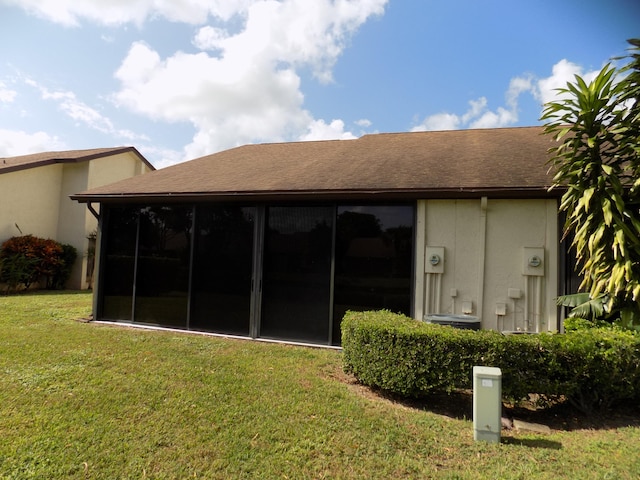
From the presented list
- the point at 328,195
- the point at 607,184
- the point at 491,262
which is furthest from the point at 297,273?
the point at 607,184

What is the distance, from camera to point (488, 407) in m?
3.50

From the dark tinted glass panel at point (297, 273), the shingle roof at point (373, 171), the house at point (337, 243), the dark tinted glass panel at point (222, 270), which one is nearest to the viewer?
the house at point (337, 243)

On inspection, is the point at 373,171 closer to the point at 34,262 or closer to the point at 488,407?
the point at 488,407

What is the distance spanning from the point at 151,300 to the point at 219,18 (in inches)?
267

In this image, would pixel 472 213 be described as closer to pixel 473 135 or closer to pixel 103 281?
pixel 473 135

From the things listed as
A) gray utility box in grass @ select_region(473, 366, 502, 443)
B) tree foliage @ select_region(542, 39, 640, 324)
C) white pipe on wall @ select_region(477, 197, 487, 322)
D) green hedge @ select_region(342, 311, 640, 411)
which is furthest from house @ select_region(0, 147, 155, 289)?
tree foliage @ select_region(542, 39, 640, 324)

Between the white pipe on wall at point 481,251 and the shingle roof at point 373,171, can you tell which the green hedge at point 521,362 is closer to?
the white pipe on wall at point 481,251

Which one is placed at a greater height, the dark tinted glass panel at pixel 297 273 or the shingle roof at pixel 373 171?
the shingle roof at pixel 373 171

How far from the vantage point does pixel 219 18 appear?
8.42 m

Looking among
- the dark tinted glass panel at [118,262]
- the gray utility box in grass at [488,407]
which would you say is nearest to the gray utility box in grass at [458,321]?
the gray utility box in grass at [488,407]

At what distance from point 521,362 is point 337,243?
12.0 feet

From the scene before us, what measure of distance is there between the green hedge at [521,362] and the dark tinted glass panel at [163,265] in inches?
201

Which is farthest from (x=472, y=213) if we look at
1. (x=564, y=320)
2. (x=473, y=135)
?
(x=473, y=135)

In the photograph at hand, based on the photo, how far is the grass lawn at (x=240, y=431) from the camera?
2.96 meters
